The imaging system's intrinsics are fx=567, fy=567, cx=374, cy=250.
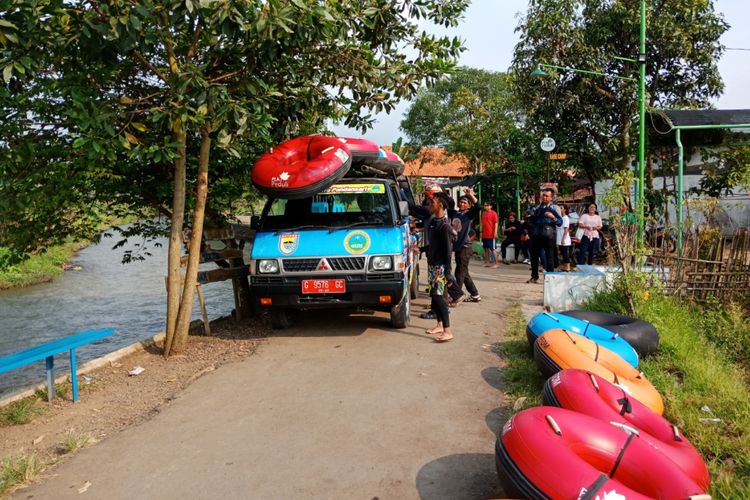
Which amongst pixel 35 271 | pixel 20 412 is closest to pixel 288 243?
pixel 20 412

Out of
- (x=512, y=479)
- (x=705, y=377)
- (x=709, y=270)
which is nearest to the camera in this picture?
(x=512, y=479)

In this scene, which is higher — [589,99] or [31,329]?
[589,99]

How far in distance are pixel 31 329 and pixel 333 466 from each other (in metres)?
10.9

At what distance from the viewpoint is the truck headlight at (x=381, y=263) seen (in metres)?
6.70

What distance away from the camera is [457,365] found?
5.98 meters

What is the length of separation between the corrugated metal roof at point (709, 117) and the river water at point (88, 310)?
934cm

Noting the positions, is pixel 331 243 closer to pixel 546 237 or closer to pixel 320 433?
pixel 320 433

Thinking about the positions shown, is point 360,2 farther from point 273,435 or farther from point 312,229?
point 273,435

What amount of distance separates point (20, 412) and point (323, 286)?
10.5ft

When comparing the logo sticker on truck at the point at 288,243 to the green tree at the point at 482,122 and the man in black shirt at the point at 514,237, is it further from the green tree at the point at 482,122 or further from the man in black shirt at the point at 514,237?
the green tree at the point at 482,122

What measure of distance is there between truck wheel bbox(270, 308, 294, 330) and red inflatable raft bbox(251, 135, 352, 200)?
5.26 feet

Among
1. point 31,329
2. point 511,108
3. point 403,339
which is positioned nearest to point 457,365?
point 403,339

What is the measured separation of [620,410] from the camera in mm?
3662

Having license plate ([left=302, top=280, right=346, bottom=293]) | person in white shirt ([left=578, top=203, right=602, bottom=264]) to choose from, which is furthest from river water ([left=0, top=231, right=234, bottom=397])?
person in white shirt ([left=578, top=203, right=602, bottom=264])
